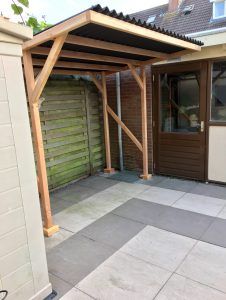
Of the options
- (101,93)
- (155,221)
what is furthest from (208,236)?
(101,93)

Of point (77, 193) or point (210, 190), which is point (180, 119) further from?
point (77, 193)

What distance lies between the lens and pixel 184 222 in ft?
10.8

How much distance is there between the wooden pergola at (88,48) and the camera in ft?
8.31

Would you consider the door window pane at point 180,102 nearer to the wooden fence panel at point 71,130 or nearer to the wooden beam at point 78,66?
the wooden beam at point 78,66

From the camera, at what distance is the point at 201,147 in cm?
460

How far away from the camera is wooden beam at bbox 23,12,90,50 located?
232 centimetres

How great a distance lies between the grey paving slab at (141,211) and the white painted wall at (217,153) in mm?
1387

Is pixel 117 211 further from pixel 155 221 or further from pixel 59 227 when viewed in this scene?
pixel 59 227

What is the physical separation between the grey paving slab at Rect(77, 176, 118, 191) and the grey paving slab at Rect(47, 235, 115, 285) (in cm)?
178

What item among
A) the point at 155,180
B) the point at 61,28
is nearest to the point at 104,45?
the point at 61,28

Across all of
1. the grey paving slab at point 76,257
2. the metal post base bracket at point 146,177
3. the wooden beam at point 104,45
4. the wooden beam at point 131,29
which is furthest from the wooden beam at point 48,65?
the metal post base bracket at point 146,177

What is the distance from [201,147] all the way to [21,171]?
357 cm

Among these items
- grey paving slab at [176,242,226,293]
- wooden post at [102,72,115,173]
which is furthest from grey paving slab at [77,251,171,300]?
wooden post at [102,72,115,173]

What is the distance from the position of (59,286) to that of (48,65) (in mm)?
2259
